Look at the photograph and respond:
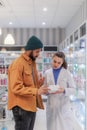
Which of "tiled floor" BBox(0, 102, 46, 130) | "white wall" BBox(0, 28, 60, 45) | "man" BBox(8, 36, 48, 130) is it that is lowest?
"tiled floor" BBox(0, 102, 46, 130)

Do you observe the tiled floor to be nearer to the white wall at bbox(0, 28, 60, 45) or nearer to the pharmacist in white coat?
Result: the pharmacist in white coat

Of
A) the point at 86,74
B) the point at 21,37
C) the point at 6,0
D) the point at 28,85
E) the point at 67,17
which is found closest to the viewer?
the point at 28,85

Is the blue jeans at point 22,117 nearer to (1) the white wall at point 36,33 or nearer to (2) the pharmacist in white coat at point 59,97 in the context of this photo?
(2) the pharmacist in white coat at point 59,97

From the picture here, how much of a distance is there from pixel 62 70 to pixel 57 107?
1.52 feet

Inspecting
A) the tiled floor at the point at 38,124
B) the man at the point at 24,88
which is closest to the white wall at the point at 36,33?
the tiled floor at the point at 38,124

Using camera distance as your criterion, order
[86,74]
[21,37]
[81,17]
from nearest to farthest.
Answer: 1. [86,74]
2. [81,17]
3. [21,37]

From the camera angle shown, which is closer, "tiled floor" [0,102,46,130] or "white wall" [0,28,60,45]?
"tiled floor" [0,102,46,130]

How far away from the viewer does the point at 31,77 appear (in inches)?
94.4

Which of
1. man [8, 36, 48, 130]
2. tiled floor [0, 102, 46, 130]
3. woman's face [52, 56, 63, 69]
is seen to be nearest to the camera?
man [8, 36, 48, 130]

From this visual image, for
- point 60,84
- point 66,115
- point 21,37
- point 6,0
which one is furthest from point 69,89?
point 21,37

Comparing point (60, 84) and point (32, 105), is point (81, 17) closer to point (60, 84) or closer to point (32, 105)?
point (60, 84)

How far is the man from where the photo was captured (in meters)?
2.25

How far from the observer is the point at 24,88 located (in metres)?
2.24

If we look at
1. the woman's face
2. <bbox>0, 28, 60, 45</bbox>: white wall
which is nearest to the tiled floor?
the woman's face
